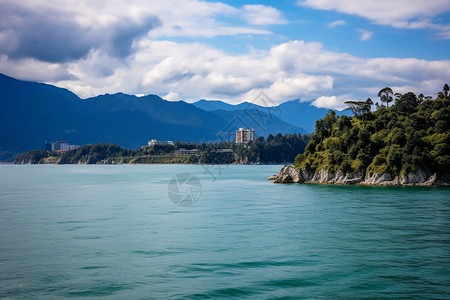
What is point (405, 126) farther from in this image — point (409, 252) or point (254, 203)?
point (409, 252)

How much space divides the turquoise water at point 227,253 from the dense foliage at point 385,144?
2963cm

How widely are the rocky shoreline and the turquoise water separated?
28.7m

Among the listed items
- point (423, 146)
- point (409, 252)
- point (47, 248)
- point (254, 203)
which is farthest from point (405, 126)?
point (47, 248)

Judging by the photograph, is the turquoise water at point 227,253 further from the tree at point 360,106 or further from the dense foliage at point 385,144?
the tree at point 360,106

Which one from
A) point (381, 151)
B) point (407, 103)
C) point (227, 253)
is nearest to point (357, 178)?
point (381, 151)

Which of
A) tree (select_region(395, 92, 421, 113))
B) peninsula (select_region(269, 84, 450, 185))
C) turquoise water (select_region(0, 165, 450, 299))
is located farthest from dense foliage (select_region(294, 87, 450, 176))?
turquoise water (select_region(0, 165, 450, 299))

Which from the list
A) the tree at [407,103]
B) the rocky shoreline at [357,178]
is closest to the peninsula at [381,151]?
the rocky shoreline at [357,178]

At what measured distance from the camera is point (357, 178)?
7500 centimetres

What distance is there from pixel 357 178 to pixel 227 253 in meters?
58.1

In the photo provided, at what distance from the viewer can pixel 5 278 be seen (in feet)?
57.4

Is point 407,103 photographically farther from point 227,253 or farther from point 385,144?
point 227,253

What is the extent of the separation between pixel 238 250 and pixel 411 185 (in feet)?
181

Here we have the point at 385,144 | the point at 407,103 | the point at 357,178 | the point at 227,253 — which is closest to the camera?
the point at 227,253

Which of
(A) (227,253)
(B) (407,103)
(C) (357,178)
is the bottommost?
(A) (227,253)
